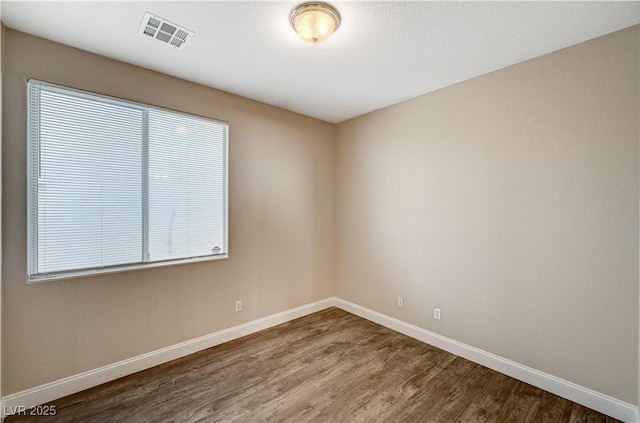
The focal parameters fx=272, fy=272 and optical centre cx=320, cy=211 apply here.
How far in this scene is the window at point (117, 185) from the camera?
2.01m

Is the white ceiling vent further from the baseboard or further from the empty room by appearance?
the baseboard

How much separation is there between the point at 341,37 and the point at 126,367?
3.19m

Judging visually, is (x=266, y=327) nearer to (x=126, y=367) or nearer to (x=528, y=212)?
(x=126, y=367)

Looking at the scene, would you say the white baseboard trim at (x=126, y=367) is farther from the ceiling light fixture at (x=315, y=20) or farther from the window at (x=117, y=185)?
the ceiling light fixture at (x=315, y=20)

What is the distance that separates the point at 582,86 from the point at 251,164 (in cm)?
298

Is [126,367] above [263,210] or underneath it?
underneath

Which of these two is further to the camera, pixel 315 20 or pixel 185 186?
pixel 185 186

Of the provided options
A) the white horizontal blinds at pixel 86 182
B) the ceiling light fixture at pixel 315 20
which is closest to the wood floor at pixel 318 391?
the white horizontal blinds at pixel 86 182

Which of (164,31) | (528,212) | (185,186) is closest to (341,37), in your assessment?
(164,31)

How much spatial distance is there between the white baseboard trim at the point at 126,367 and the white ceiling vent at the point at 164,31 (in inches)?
104

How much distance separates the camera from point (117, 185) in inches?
90.5

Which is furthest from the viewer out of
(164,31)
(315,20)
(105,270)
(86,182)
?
(105,270)

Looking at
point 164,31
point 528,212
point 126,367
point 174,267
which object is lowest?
point 126,367

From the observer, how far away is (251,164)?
315 centimetres
